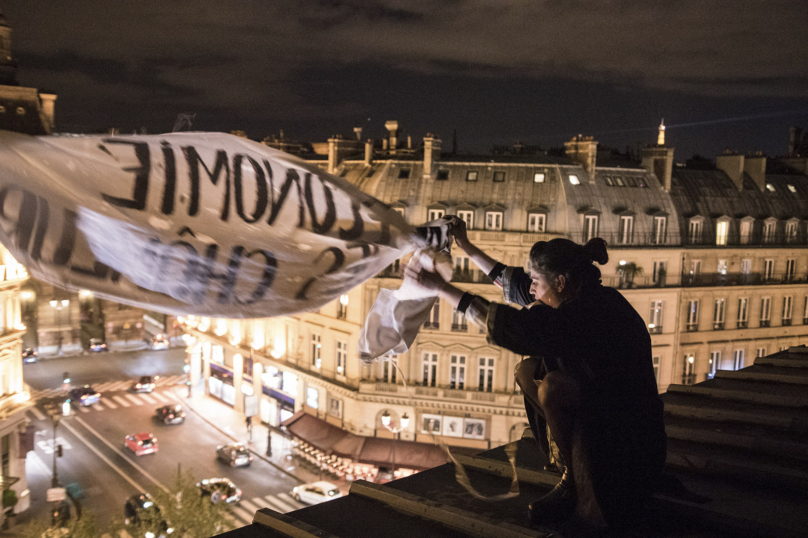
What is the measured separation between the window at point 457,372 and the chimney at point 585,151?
14.5 m

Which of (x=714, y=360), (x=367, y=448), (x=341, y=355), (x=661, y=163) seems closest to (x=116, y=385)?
(x=341, y=355)

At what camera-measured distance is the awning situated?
3909 cm

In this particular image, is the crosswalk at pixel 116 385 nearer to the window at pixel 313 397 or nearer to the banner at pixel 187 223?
the window at pixel 313 397

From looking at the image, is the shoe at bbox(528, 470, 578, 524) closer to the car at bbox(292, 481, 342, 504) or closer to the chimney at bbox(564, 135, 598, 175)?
the car at bbox(292, 481, 342, 504)

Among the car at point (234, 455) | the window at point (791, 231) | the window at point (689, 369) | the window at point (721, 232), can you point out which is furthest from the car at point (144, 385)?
the window at point (791, 231)

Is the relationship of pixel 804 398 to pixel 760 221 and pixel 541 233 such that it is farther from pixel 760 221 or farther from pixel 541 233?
pixel 760 221

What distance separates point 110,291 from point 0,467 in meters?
34.6

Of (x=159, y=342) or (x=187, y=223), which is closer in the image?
(x=187, y=223)

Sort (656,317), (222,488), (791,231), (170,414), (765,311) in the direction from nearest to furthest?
(222,488) < (656,317) < (765,311) < (170,414) < (791,231)

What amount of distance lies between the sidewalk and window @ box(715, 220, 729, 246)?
30179 mm

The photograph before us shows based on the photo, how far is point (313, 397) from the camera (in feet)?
148

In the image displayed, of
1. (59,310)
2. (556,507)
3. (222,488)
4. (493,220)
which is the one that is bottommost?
(222,488)

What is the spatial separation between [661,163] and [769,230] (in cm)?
1011

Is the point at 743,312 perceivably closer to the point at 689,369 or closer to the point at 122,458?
the point at 689,369
